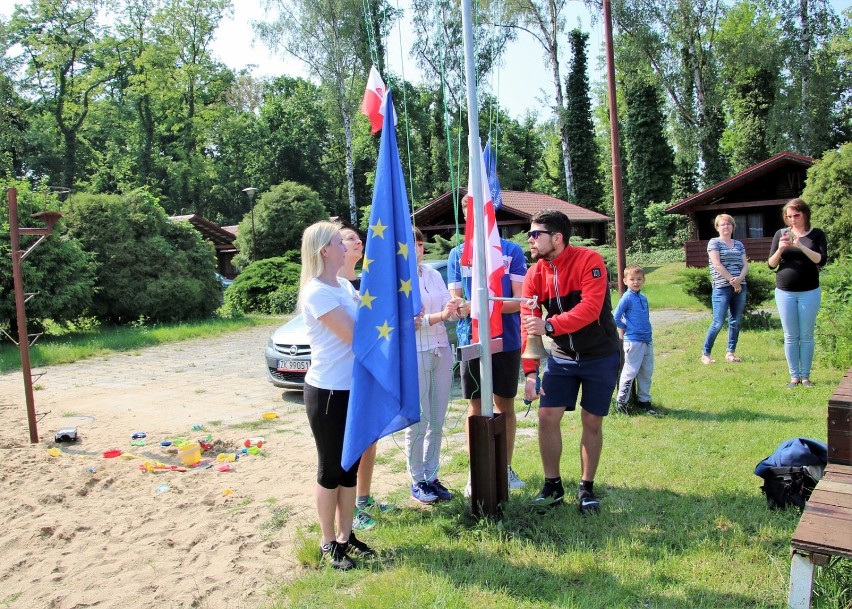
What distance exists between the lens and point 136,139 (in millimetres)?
45406

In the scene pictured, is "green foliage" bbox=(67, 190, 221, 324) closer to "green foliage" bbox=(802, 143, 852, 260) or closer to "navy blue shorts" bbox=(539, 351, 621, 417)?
"navy blue shorts" bbox=(539, 351, 621, 417)

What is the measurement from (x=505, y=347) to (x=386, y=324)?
1205 mm

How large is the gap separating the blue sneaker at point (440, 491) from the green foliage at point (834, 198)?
13.4 meters

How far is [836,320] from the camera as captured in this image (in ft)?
25.5

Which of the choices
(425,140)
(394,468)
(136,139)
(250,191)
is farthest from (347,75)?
(394,468)

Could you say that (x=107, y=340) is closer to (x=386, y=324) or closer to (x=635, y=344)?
(x=635, y=344)

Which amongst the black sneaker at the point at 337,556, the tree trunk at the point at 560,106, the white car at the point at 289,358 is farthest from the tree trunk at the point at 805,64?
the black sneaker at the point at 337,556

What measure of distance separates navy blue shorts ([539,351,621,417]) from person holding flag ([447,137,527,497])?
0.35m

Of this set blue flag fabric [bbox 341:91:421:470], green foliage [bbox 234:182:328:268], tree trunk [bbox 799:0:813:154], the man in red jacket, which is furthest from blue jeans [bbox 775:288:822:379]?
tree trunk [bbox 799:0:813:154]

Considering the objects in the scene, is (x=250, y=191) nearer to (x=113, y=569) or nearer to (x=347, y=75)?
(x=347, y=75)

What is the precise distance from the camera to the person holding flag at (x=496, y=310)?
4.27m

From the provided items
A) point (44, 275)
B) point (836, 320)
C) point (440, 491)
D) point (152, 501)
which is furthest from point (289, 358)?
point (44, 275)

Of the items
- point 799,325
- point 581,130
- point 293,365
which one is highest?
point 581,130

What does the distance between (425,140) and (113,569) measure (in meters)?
42.1
